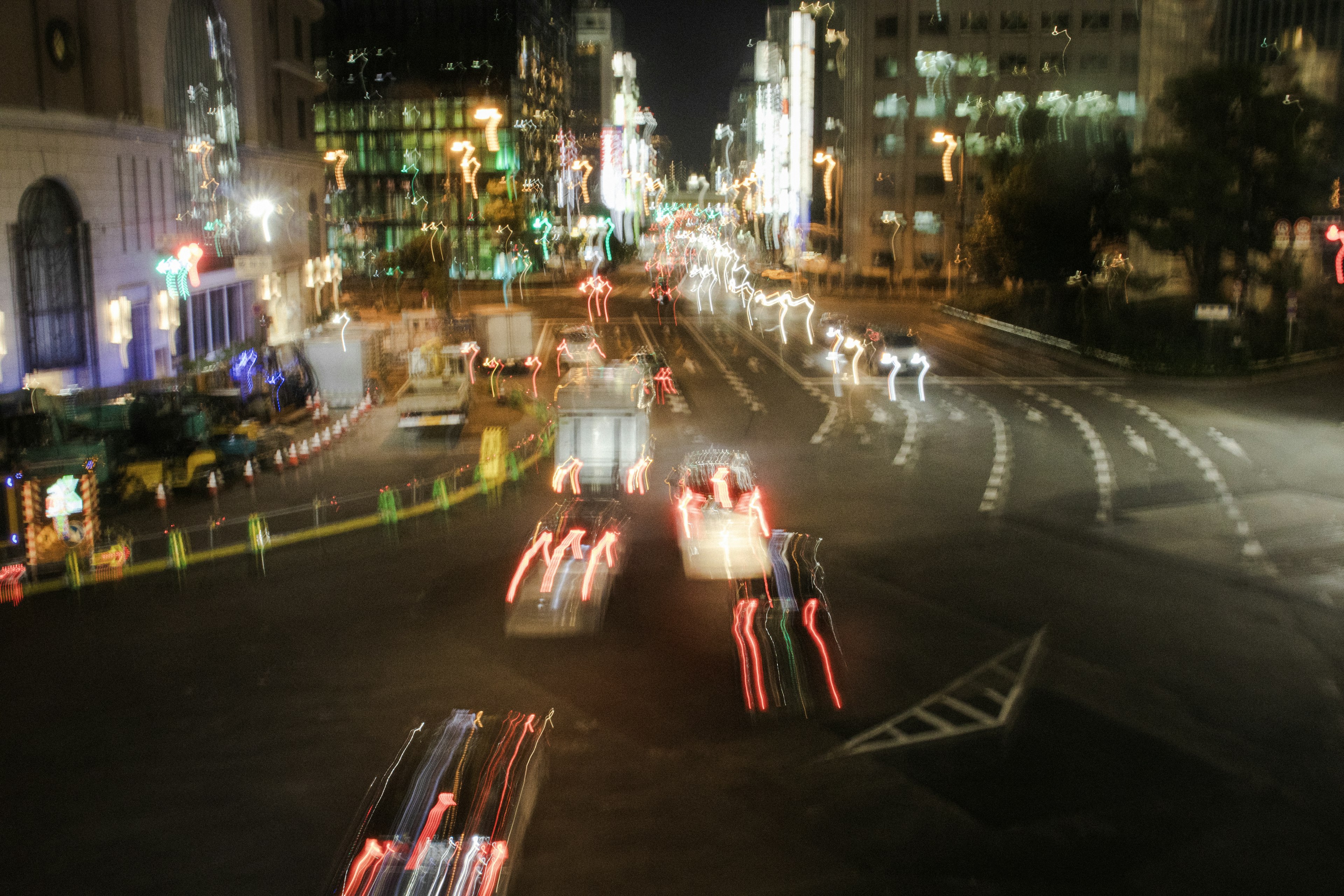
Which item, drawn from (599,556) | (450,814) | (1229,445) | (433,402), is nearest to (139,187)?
(433,402)

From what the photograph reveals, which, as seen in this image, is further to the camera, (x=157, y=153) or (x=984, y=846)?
(x=157, y=153)

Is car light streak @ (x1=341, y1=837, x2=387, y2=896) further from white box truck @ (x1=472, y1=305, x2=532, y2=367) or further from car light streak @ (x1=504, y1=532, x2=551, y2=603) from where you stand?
white box truck @ (x1=472, y1=305, x2=532, y2=367)

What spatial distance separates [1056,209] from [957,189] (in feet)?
115

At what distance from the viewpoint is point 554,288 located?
84375 mm

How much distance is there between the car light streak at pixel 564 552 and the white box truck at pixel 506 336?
69.7 ft

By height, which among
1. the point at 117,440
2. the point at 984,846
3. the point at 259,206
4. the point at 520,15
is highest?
the point at 520,15

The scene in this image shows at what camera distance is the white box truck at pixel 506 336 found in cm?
3638

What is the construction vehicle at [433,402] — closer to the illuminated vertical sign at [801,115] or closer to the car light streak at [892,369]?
the car light streak at [892,369]

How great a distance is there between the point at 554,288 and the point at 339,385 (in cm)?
5473

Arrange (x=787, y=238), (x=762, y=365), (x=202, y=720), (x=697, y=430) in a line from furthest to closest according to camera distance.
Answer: (x=787, y=238), (x=762, y=365), (x=697, y=430), (x=202, y=720)

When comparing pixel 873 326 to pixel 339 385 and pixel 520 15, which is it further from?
pixel 520 15

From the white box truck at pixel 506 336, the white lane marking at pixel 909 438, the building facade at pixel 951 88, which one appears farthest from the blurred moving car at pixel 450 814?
the building facade at pixel 951 88

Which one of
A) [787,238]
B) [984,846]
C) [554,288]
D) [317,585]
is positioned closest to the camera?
[984,846]

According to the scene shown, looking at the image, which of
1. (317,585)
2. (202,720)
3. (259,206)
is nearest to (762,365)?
(259,206)
